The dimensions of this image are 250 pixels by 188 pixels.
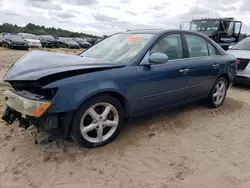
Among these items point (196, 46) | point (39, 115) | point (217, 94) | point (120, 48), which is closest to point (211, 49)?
point (196, 46)

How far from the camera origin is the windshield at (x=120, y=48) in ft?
11.4

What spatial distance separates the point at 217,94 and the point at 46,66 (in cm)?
341

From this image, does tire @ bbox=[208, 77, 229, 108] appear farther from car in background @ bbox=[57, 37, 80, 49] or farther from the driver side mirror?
car in background @ bbox=[57, 37, 80, 49]

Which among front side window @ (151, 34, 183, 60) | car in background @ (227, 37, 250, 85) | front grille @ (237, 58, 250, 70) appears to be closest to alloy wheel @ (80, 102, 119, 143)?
front side window @ (151, 34, 183, 60)

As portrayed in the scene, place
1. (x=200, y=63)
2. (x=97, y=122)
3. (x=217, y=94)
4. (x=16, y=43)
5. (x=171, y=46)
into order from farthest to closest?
(x=16, y=43), (x=217, y=94), (x=200, y=63), (x=171, y=46), (x=97, y=122)

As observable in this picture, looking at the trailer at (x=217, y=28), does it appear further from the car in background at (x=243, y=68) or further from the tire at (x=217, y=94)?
the tire at (x=217, y=94)

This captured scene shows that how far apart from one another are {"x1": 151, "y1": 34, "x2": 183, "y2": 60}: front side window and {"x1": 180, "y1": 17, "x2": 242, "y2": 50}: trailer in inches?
430

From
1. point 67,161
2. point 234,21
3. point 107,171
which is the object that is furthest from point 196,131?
point 234,21

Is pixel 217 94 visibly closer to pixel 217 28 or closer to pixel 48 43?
pixel 217 28

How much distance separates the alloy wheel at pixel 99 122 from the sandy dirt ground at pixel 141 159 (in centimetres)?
16

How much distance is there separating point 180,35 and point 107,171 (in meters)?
2.53

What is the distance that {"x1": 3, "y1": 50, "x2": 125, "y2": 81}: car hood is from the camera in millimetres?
2773

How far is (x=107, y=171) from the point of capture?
2660mm

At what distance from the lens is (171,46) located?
154 inches
